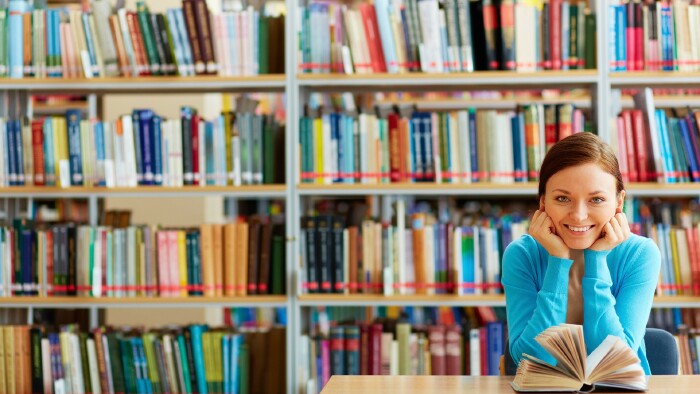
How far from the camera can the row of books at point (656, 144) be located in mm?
3055

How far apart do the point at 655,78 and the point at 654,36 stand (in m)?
0.15

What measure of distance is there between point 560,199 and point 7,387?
227 cm

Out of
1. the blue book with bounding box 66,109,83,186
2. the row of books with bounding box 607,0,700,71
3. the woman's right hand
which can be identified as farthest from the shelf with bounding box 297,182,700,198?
the woman's right hand

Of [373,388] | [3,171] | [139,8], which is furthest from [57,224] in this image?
[373,388]

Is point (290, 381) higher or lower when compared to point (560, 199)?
lower

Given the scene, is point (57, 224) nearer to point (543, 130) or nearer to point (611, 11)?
point (543, 130)

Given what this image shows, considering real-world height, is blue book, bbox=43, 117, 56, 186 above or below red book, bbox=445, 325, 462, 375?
above

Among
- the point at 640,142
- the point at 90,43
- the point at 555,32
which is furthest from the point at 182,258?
the point at 640,142

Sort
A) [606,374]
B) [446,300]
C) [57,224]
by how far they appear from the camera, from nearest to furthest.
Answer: [606,374] < [446,300] < [57,224]

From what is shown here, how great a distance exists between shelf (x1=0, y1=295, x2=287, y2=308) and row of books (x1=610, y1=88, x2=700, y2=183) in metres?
1.30

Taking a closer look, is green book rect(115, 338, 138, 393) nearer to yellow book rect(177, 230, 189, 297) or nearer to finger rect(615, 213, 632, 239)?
yellow book rect(177, 230, 189, 297)

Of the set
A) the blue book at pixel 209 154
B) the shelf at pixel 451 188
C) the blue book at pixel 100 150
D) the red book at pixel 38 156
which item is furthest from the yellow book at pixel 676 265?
the red book at pixel 38 156

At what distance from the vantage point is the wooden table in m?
1.59

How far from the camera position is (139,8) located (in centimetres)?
322
